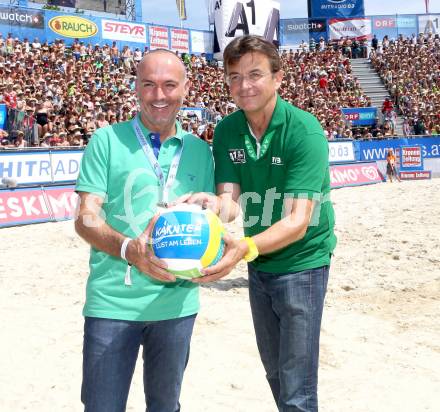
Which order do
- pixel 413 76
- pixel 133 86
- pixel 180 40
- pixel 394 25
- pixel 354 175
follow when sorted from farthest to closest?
pixel 394 25, pixel 413 76, pixel 180 40, pixel 133 86, pixel 354 175

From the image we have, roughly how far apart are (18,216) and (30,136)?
11.5 feet

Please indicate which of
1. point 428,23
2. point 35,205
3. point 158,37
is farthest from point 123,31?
point 428,23

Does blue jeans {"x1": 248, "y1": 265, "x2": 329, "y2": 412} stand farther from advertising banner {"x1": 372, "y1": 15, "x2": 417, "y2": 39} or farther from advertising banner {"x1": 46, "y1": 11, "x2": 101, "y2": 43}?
advertising banner {"x1": 372, "y1": 15, "x2": 417, "y2": 39}

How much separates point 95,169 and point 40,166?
11.9 metres

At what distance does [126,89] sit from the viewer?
872 inches

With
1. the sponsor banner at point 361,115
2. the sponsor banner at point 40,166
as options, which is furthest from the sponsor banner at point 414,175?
the sponsor banner at point 40,166

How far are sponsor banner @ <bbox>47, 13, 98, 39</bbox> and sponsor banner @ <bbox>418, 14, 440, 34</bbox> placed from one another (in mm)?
21974

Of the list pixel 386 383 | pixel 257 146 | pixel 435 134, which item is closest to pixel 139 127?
pixel 257 146

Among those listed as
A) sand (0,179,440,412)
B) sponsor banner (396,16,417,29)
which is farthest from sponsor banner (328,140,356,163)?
sponsor banner (396,16,417,29)

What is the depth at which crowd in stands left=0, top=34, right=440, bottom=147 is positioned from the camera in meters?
16.6

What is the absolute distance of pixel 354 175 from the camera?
21297 mm

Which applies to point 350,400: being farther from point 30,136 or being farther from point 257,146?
point 30,136

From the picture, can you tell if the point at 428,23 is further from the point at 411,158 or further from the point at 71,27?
the point at 71,27

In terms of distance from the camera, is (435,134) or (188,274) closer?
(188,274)
